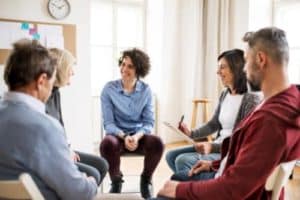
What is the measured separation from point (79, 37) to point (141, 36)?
1.40 meters

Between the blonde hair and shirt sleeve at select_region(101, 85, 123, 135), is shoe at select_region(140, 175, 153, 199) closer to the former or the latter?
shirt sleeve at select_region(101, 85, 123, 135)

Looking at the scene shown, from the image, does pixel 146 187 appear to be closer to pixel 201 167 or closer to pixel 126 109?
pixel 126 109

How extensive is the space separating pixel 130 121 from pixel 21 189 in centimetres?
191

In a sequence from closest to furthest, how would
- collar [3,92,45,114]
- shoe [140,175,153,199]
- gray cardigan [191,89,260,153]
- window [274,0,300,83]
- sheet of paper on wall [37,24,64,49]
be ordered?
collar [3,92,45,114] < gray cardigan [191,89,260,153] < shoe [140,175,153,199] < sheet of paper on wall [37,24,64,49] < window [274,0,300,83]

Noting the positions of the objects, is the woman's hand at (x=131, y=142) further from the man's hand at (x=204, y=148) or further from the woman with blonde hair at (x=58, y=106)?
the man's hand at (x=204, y=148)

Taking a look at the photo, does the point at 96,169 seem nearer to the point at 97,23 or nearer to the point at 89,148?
the point at 89,148

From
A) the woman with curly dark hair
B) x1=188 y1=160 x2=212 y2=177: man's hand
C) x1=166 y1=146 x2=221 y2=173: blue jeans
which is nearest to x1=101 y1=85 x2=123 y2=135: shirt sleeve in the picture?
the woman with curly dark hair

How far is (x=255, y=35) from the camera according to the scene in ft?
4.35

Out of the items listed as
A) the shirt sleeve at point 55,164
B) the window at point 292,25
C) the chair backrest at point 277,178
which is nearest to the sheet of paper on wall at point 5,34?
the shirt sleeve at point 55,164

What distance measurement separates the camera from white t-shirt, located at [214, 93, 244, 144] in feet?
7.22

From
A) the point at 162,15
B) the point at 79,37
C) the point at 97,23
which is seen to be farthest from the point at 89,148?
the point at 162,15

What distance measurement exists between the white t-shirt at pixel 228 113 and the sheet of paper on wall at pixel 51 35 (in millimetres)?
2038

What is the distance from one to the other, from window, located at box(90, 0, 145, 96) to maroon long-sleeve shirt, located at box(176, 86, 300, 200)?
11.6 feet

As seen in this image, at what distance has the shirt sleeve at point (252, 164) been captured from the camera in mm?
1141
